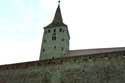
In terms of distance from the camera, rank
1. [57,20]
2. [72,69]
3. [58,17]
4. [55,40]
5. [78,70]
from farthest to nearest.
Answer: [58,17], [57,20], [55,40], [72,69], [78,70]

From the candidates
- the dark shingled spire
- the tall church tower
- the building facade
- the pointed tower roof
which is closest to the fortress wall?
the building facade

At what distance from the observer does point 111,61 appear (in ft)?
52.5

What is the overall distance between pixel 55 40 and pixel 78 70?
13.6 meters

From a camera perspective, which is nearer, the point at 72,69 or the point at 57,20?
the point at 72,69

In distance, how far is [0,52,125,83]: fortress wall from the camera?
1565 cm

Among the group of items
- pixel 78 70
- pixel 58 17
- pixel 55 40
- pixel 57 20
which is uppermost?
pixel 58 17

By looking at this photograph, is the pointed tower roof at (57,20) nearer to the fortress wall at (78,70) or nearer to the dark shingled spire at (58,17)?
the dark shingled spire at (58,17)

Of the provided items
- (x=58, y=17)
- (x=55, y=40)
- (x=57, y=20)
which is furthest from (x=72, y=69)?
(x=58, y=17)

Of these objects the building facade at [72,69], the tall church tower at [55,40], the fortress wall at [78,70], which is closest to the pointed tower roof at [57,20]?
the tall church tower at [55,40]

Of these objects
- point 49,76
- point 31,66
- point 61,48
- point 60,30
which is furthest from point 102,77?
point 60,30

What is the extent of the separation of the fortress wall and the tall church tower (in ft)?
33.2

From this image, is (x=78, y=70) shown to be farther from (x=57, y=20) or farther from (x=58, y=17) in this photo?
(x=58, y=17)

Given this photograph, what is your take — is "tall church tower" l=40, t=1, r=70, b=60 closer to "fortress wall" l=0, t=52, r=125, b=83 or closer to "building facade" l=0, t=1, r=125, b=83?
"building facade" l=0, t=1, r=125, b=83

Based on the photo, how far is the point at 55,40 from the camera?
29.9m
